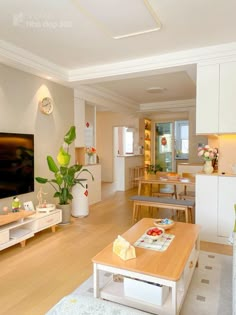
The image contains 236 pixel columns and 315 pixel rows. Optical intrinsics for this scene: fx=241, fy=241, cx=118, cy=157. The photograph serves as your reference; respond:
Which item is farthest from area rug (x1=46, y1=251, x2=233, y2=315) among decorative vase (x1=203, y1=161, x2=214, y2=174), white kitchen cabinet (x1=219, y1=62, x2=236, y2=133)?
white kitchen cabinet (x1=219, y1=62, x2=236, y2=133)

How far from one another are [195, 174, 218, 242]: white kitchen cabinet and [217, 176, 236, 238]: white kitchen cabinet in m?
0.07

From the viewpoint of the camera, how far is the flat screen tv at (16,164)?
3391 millimetres

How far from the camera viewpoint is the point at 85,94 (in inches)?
209

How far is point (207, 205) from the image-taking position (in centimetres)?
349

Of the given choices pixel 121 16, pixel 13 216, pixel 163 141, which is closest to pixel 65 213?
pixel 13 216

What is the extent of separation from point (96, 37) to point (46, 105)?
1.66 m

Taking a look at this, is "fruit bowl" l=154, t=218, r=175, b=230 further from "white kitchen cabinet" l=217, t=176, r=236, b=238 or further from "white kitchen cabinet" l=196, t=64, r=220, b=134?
"white kitchen cabinet" l=196, t=64, r=220, b=134

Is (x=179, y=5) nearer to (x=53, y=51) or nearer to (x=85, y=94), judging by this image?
(x=53, y=51)

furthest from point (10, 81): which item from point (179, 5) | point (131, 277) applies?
point (131, 277)

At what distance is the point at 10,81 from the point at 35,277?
2.73 m

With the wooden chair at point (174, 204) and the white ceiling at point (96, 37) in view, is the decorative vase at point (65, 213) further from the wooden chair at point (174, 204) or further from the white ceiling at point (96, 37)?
the white ceiling at point (96, 37)

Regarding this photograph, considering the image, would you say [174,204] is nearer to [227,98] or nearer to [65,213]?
[227,98]

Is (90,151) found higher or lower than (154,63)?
lower

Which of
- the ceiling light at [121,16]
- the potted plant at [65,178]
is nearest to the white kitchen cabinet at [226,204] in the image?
the ceiling light at [121,16]
